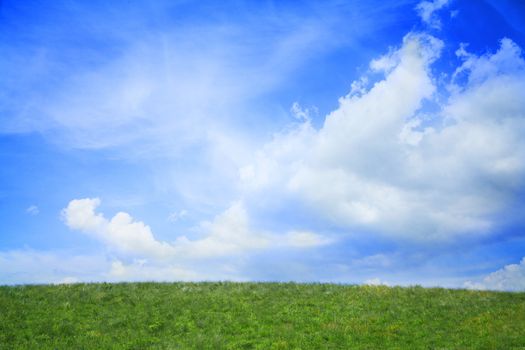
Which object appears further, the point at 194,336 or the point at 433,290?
the point at 433,290

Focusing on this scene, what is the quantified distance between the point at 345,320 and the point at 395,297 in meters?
6.32

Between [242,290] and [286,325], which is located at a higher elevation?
[242,290]

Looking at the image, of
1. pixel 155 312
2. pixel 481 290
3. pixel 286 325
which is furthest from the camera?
pixel 481 290

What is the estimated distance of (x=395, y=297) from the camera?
3294 cm

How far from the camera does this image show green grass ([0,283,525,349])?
25.0 m

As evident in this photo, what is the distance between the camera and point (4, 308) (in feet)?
100

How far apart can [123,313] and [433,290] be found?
831 inches

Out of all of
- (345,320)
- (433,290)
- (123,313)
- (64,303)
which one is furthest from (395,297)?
(64,303)

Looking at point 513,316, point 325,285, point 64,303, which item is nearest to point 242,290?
point 325,285

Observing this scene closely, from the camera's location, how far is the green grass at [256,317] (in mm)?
25047

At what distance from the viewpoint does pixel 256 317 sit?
94.3ft

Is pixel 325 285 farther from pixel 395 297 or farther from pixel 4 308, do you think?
pixel 4 308

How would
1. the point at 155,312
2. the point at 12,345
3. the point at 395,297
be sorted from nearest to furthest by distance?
the point at 12,345
the point at 155,312
the point at 395,297

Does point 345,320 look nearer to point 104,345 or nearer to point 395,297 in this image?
point 395,297
